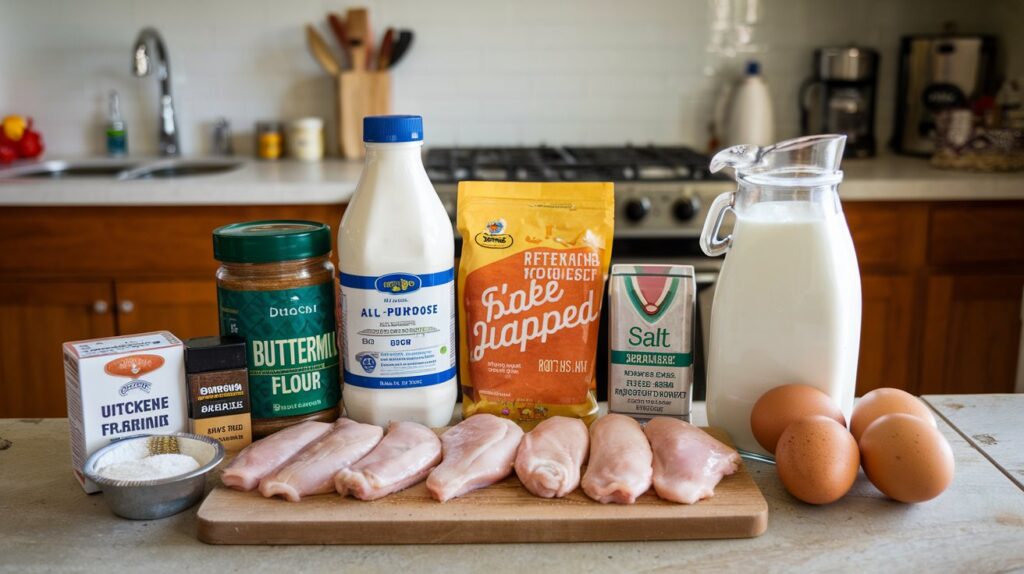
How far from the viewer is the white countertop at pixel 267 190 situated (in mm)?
2416

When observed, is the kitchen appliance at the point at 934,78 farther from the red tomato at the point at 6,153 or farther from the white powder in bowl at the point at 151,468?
the red tomato at the point at 6,153

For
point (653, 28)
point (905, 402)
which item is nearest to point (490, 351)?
point (905, 402)

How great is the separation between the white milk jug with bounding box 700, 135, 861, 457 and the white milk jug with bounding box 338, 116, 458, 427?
1.00 feet

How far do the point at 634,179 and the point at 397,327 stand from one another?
1.62 m

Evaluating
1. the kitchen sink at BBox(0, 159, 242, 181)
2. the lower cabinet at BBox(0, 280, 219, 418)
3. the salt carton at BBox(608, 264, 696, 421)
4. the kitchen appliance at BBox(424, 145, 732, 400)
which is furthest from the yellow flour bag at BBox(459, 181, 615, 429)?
the kitchen sink at BBox(0, 159, 242, 181)

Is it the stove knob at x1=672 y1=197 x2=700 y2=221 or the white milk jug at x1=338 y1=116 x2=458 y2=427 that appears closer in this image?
the white milk jug at x1=338 y1=116 x2=458 y2=427

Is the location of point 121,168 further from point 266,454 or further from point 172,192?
point 266,454

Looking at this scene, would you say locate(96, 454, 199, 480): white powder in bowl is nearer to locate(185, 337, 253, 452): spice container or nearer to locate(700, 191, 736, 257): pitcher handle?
locate(185, 337, 253, 452): spice container

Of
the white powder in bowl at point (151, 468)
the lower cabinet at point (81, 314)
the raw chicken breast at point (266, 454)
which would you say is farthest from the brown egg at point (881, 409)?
the lower cabinet at point (81, 314)

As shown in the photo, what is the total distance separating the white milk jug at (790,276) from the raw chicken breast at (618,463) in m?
0.15

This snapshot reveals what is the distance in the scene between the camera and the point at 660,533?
835 mm

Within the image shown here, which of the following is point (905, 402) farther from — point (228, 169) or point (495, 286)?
point (228, 169)

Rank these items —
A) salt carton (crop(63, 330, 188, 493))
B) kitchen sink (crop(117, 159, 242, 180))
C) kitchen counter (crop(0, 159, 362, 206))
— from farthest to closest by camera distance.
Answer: kitchen sink (crop(117, 159, 242, 180))
kitchen counter (crop(0, 159, 362, 206))
salt carton (crop(63, 330, 188, 493))

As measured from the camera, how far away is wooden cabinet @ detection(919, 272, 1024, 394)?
2.57m
